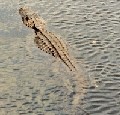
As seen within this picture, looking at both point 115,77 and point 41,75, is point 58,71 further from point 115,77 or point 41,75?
point 115,77

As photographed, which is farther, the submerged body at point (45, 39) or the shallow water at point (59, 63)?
the submerged body at point (45, 39)

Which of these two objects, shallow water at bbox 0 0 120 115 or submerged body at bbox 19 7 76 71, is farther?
submerged body at bbox 19 7 76 71

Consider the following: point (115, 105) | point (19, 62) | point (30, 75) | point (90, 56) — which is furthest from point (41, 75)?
point (115, 105)

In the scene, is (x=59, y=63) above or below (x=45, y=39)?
below

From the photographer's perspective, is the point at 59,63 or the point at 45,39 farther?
the point at 45,39
